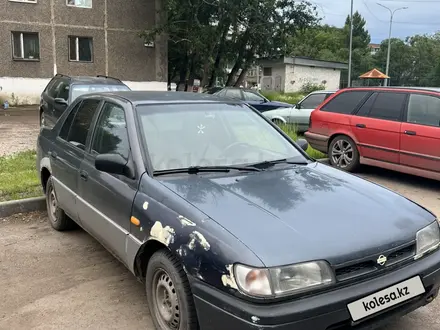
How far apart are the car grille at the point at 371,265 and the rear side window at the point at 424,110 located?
4.73 meters

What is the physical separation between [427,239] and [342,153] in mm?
5398

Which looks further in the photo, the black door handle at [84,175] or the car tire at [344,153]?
the car tire at [344,153]

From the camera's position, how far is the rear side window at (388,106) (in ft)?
23.9

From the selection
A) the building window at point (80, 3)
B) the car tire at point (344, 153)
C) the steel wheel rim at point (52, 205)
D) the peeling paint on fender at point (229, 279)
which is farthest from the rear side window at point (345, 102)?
the building window at point (80, 3)

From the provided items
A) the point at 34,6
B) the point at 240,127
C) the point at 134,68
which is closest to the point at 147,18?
the point at 134,68

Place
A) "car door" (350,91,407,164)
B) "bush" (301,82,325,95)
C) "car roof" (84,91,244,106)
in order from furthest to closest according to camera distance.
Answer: "bush" (301,82,325,95), "car door" (350,91,407,164), "car roof" (84,91,244,106)

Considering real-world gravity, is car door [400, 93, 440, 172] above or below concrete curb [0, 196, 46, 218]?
above

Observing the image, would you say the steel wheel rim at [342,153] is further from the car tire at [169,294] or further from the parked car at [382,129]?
the car tire at [169,294]

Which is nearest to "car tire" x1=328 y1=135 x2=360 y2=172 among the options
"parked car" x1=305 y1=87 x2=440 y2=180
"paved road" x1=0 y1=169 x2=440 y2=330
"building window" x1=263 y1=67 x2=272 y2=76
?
"parked car" x1=305 y1=87 x2=440 y2=180

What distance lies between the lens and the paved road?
3197 mm

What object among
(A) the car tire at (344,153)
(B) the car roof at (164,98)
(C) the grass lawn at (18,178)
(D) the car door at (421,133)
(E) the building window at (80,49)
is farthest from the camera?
(E) the building window at (80,49)

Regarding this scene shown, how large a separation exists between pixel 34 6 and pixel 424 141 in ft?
70.7

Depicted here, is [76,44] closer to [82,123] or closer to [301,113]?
[301,113]

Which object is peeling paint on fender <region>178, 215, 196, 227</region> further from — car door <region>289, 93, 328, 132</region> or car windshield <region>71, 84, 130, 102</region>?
car door <region>289, 93, 328, 132</region>
